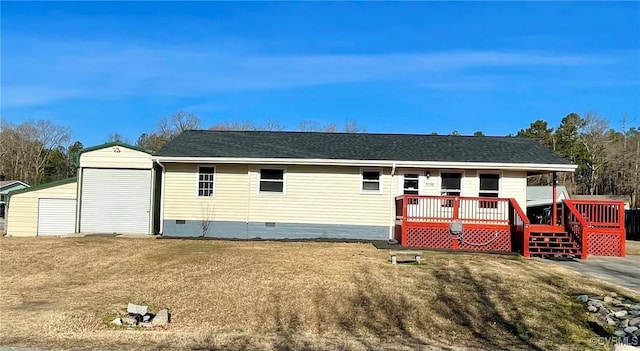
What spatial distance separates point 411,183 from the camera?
57.9 ft

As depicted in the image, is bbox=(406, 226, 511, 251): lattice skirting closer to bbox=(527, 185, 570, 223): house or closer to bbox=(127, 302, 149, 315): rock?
bbox=(127, 302, 149, 315): rock

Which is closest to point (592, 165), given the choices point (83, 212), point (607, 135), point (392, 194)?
point (607, 135)

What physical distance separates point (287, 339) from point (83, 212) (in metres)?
15.0

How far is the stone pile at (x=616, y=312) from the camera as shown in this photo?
7.06 metres

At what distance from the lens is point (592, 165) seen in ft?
195

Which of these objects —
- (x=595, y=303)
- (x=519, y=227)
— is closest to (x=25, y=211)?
(x=519, y=227)

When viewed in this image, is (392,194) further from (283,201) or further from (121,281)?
(121,281)

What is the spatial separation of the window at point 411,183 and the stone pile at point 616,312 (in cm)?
898

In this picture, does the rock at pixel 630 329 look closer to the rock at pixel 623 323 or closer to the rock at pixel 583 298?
the rock at pixel 623 323

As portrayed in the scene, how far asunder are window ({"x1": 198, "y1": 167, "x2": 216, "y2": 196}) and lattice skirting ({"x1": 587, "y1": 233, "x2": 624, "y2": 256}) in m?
12.2

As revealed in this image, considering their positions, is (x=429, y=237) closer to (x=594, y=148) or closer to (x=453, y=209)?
(x=453, y=209)

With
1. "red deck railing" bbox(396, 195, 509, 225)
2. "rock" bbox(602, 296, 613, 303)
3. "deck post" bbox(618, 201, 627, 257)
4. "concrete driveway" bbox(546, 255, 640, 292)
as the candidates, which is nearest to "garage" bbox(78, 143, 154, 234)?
"red deck railing" bbox(396, 195, 509, 225)

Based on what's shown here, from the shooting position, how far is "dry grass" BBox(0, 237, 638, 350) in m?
6.75

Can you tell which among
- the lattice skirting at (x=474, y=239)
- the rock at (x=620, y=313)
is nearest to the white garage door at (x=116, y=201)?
the lattice skirting at (x=474, y=239)
